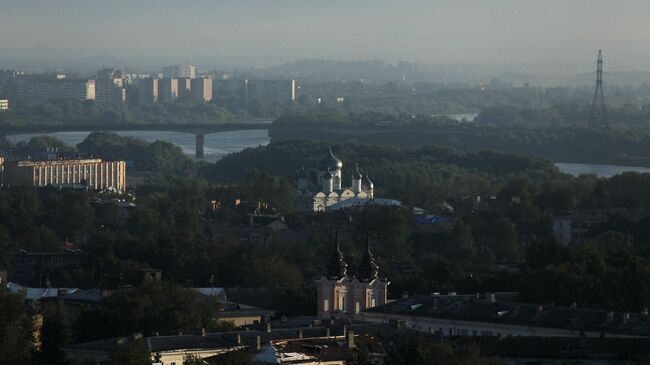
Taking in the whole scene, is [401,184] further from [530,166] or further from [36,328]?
[36,328]

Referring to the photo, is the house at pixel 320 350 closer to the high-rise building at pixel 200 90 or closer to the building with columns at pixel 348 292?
the building with columns at pixel 348 292

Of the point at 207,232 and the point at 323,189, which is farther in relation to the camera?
the point at 323,189

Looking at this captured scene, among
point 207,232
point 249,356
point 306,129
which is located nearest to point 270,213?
point 207,232

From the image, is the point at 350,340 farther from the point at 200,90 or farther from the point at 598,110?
the point at 200,90

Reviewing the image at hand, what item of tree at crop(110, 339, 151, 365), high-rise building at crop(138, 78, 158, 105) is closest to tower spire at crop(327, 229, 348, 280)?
tree at crop(110, 339, 151, 365)

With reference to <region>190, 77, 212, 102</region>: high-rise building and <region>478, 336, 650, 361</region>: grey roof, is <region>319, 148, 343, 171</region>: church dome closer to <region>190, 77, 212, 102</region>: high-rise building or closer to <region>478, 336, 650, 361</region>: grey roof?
<region>478, 336, 650, 361</region>: grey roof

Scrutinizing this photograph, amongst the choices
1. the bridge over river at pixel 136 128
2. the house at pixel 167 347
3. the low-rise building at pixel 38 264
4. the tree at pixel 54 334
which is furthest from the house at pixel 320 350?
the bridge over river at pixel 136 128
